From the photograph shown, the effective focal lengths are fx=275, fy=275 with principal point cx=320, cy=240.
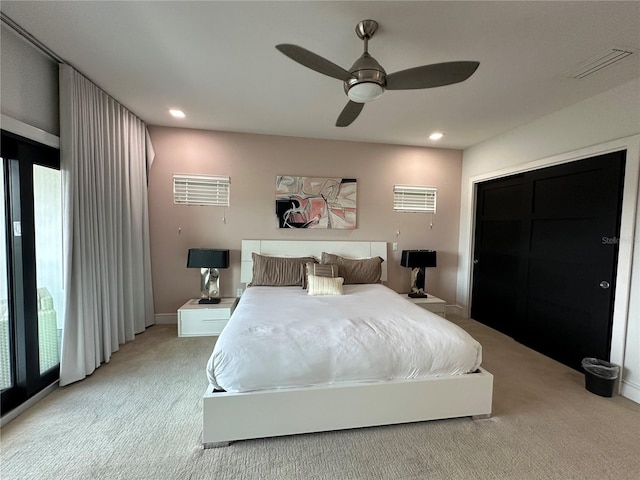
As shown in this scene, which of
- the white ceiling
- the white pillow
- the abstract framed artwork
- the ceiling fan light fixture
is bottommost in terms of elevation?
the white pillow

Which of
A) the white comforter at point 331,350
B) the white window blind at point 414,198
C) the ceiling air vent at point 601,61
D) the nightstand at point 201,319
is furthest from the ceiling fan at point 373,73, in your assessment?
the nightstand at point 201,319

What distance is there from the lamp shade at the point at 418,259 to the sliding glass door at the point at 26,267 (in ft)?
12.7

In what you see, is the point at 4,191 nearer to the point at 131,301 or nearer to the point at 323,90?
the point at 131,301

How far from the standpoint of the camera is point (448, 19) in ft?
5.54

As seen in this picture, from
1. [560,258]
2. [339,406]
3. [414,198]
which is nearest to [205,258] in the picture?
[339,406]

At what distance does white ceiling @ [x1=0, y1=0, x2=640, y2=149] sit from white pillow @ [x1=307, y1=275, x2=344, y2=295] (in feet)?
6.16

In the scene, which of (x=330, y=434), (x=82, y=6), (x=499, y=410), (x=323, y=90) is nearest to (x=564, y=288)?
(x=499, y=410)

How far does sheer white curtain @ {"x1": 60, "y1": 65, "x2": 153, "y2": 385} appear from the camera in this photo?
231 centimetres

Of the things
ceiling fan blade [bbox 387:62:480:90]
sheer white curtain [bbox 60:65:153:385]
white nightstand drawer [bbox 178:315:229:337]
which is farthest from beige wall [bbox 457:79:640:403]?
sheer white curtain [bbox 60:65:153:385]

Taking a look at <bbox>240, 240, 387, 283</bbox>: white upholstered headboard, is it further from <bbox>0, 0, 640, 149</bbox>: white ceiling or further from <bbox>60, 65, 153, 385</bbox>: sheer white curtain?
<bbox>0, 0, 640, 149</bbox>: white ceiling

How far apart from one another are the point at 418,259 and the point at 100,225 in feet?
12.4

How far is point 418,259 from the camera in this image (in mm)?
3918

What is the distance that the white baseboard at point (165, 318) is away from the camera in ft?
12.3

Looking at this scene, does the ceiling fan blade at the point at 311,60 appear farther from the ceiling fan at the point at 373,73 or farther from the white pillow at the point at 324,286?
the white pillow at the point at 324,286
